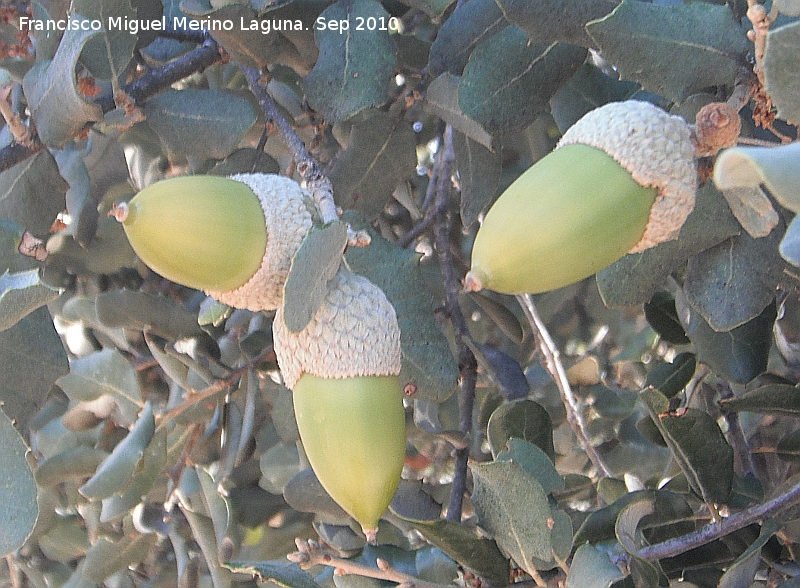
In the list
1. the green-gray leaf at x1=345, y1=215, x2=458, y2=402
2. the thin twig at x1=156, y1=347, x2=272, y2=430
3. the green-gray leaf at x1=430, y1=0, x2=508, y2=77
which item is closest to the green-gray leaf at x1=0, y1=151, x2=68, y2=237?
the thin twig at x1=156, y1=347, x2=272, y2=430

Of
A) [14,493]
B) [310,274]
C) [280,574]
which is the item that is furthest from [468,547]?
[14,493]

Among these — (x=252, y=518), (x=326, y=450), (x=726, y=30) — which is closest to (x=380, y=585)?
(x=326, y=450)

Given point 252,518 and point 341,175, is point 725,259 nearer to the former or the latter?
point 341,175

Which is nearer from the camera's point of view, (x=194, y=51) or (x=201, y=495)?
(x=194, y=51)

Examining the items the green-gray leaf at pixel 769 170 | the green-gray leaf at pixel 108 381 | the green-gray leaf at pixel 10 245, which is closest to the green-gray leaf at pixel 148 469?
the green-gray leaf at pixel 108 381

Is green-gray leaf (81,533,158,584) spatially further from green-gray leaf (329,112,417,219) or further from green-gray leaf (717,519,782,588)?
green-gray leaf (717,519,782,588)

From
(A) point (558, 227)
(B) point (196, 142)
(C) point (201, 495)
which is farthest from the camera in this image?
(C) point (201, 495)
